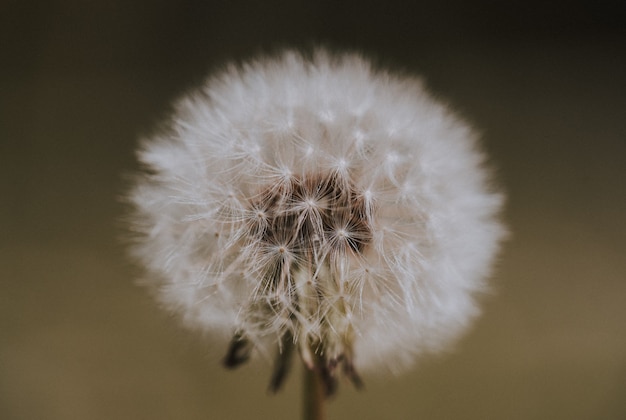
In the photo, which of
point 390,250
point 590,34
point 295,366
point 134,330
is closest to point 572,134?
point 590,34

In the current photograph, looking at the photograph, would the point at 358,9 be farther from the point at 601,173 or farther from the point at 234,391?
the point at 234,391

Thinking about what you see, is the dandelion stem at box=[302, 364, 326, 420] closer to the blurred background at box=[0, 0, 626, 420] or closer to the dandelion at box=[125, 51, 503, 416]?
the dandelion at box=[125, 51, 503, 416]

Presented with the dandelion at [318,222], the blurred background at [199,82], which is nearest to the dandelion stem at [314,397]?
the dandelion at [318,222]

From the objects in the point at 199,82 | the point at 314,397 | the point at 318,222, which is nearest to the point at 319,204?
the point at 318,222

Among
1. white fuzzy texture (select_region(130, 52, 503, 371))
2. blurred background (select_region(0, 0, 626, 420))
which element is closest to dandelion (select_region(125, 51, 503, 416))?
white fuzzy texture (select_region(130, 52, 503, 371))

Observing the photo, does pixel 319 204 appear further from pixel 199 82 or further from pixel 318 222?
pixel 199 82
